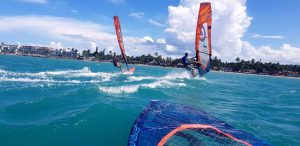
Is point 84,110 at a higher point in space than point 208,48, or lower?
lower

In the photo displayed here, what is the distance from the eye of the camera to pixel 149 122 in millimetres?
7590

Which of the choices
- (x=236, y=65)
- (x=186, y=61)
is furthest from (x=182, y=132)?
(x=236, y=65)

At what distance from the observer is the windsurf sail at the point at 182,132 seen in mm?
6504

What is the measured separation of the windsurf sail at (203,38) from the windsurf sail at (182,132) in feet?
15.5

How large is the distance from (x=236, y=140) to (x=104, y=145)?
3.69m

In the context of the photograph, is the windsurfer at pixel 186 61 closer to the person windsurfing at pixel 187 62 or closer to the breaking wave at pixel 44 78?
the person windsurfing at pixel 187 62

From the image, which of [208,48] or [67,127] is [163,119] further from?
[208,48]

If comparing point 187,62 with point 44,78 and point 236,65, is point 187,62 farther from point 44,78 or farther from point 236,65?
point 236,65

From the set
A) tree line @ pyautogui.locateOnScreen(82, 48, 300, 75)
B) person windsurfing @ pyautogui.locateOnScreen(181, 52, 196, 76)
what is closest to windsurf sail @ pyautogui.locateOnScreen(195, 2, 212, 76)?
person windsurfing @ pyautogui.locateOnScreen(181, 52, 196, 76)

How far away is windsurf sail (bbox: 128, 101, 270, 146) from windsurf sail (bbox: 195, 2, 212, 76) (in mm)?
4734

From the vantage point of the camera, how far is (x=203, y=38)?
12711 mm

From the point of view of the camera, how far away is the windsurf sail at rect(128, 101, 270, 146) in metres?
6.50

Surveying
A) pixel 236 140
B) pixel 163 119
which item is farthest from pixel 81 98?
pixel 236 140

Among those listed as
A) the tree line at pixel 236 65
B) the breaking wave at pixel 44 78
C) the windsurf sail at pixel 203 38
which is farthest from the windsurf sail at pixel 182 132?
the tree line at pixel 236 65
